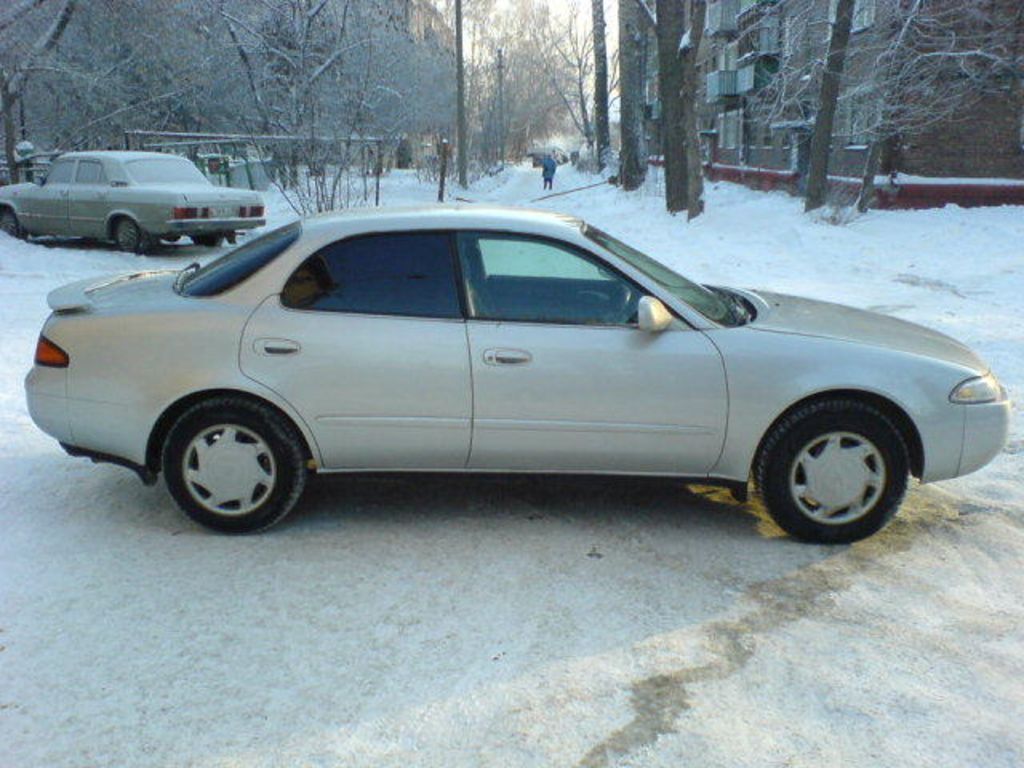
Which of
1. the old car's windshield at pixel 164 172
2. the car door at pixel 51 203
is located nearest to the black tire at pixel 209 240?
the old car's windshield at pixel 164 172

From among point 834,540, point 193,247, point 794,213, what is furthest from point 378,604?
point 794,213

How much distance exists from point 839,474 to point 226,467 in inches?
109

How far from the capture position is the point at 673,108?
2591 cm

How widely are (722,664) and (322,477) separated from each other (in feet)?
6.99

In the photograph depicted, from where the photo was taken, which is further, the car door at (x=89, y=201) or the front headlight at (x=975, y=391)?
the car door at (x=89, y=201)

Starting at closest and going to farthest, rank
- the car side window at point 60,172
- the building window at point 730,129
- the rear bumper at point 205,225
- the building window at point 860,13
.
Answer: the rear bumper at point 205,225
the car side window at point 60,172
the building window at point 860,13
the building window at point 730,129

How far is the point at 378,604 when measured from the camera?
12.9ft

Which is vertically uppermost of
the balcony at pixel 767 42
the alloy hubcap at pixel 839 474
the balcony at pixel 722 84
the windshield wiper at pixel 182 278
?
the balcony at pixel 767 42

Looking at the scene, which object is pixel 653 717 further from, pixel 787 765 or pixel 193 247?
pixel 193 247

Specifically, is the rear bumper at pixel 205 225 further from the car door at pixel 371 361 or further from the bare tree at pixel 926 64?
the bare tree at pixel 926 64

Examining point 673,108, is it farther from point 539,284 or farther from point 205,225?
point 539,284

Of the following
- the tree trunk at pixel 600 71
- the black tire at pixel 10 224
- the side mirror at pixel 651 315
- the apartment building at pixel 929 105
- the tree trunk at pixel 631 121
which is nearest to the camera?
the side mirror at pixel 651 315

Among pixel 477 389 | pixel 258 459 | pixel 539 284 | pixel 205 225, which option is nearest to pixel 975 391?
pixel 539 284

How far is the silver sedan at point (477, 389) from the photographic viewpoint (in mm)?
4461
